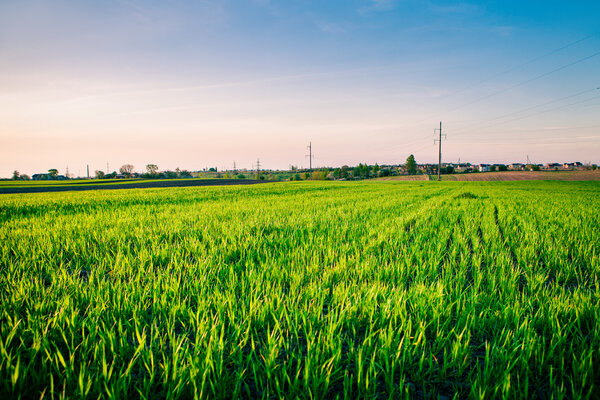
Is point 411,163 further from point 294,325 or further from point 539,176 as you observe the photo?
point 294,325

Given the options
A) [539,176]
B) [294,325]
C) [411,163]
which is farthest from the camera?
[411,163]

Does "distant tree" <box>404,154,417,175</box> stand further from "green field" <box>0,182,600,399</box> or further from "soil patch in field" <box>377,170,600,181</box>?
"green field" <box>0,182,600,399</box>

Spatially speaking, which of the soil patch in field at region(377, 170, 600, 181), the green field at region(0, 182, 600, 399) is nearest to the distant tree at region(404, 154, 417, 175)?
the soil patch in field at region(377, 170, 600, 181)

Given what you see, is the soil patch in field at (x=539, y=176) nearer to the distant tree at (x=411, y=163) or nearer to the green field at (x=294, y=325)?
the distant tree at (x=411, y=163)

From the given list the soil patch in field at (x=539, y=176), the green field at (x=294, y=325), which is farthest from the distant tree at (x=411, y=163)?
the green field at (x=294, y=325)

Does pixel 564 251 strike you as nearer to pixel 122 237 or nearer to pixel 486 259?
pixel 486 259

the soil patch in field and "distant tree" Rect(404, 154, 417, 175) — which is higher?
"distant tree" Rect(404, 154, 417, 175)

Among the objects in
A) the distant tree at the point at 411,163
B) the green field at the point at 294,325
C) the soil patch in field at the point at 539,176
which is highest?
the distant tree at the point at 411,163

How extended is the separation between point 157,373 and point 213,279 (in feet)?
4.33

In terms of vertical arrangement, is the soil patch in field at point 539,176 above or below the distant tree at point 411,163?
below

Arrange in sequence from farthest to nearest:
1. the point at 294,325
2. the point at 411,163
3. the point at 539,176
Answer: the point at 411,163 < the point at 539,176 < the point at 294,325

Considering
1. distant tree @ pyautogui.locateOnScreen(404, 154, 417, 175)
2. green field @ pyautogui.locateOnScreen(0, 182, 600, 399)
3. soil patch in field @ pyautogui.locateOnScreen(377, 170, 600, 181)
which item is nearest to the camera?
green field @ pyautogui.locateOnScreen(0, 182, 600, 399)

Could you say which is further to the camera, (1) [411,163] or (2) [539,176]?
(1) [411,163]

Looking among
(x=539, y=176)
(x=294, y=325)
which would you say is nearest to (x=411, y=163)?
(x=539, y=176)
